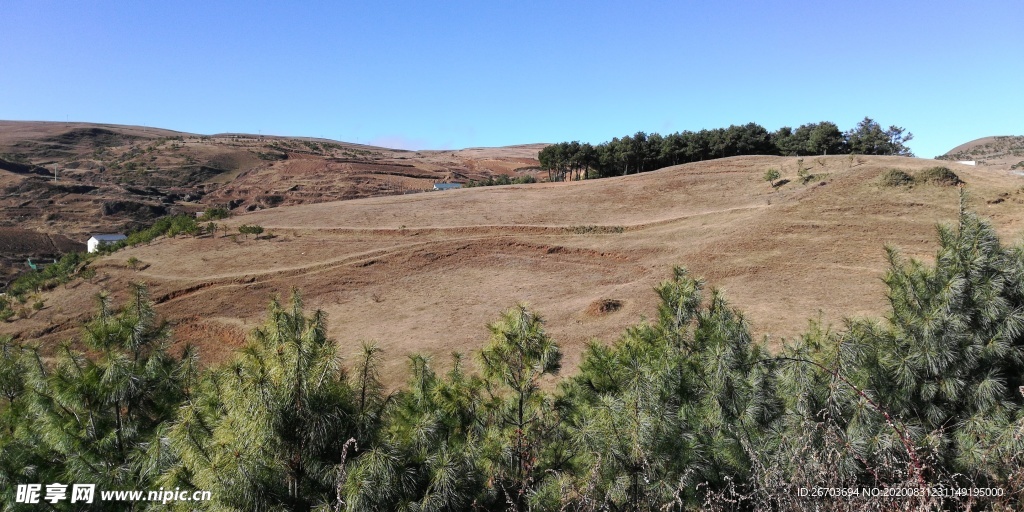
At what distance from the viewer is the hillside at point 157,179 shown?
58.1 metres

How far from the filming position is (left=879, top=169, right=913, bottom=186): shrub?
1075 inches

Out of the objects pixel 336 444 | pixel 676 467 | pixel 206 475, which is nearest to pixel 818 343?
pixel 676 467

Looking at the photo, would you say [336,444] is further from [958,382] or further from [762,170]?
[762,170]

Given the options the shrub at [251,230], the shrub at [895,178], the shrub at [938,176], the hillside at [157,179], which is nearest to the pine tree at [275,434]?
the shrub at [251,230]

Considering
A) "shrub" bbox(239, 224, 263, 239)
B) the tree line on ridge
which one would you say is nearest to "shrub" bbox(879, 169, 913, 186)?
the tree line on ridge

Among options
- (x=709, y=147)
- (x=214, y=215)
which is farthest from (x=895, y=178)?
(x=214, y=215)

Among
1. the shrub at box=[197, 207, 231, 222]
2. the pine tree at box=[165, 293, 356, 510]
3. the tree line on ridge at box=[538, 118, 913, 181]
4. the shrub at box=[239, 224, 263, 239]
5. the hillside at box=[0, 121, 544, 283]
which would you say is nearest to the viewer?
the pine tree at box=[165, 293, 356, 510]

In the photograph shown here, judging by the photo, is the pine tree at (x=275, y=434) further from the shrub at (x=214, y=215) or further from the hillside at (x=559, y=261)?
the shrub at (x=214, y=215)

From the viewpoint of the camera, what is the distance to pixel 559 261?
27.4 metres

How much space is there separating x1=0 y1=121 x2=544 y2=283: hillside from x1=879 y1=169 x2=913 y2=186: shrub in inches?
1898

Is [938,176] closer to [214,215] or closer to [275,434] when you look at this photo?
[275,434]

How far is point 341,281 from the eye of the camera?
2623 cm

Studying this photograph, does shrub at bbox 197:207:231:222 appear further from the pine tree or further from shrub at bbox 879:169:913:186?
shrub at bbox 879:169:913:186

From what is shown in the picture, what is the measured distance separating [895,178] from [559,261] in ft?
59.3
